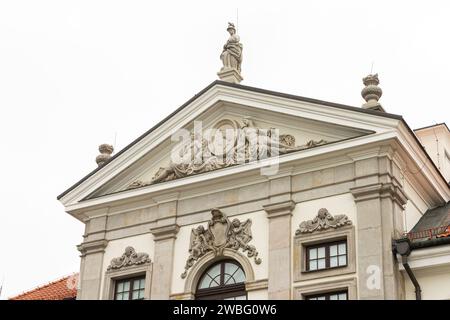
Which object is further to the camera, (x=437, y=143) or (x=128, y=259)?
(x=437, y=143)

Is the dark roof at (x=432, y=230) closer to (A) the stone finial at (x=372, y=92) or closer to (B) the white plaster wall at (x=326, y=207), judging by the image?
(B) the white plaster wall at (x=326, y=207)

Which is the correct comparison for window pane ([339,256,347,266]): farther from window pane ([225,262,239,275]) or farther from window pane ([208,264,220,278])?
window pane ([208,264,220,278])

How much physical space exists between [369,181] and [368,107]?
223cm

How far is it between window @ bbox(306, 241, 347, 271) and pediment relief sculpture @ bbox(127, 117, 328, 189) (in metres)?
2.91

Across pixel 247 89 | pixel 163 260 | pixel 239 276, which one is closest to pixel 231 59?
pixel 247 89

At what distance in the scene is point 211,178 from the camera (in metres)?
28.1

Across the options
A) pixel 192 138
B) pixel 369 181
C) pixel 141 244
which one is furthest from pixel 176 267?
pixel 369 181

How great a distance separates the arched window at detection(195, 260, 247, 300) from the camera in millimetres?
26688

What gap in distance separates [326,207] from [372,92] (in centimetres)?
355

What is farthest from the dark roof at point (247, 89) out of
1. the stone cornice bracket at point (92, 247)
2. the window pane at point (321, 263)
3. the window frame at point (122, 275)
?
the window pane at point (321, 263)

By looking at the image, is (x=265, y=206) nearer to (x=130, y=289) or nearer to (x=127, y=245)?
(x=127, y=245)

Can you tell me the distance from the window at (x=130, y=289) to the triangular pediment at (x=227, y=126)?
2.82m

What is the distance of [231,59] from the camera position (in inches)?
1201
